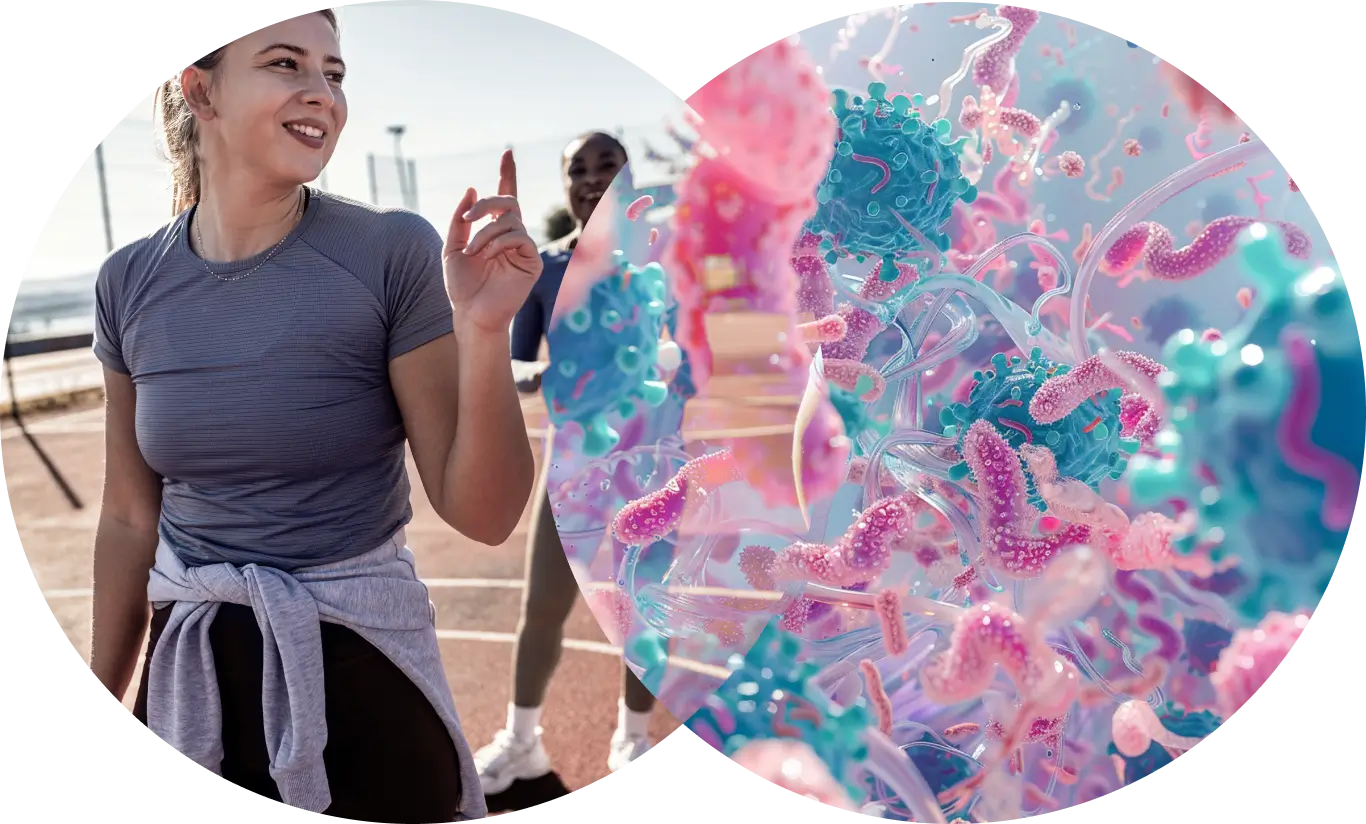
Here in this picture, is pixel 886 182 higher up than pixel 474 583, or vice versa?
pixel 886 182

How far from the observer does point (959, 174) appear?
1.43m

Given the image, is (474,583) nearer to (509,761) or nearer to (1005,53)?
(509,761)

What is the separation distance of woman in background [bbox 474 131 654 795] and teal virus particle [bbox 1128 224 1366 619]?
1202 millimetres

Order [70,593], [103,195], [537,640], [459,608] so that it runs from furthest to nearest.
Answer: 1. [459,608]
2. [70,593]
3. [537,640]
4. [103,195]

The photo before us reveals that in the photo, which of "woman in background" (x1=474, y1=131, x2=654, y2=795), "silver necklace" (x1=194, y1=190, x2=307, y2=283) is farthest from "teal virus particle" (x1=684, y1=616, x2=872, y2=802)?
"silver necklace" (x1=194, y1=190, x2=307, y2=283)

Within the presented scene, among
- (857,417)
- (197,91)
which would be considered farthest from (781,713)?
(197,91)

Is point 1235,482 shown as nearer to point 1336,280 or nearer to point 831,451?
point 1336,280

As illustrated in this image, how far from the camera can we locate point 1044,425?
4.50ft

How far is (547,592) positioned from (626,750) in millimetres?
398

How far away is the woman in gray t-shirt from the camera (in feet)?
3.79

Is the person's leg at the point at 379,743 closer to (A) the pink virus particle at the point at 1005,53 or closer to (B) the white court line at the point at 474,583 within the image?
(A) the pink virus particle at the point at 1005,53

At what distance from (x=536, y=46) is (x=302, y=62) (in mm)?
655

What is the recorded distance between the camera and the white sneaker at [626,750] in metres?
2.03

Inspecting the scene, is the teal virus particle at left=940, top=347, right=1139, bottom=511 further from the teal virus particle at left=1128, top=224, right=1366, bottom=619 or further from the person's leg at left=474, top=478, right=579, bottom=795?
the person's leg at left=474, top=478, right=579, bottom=795
